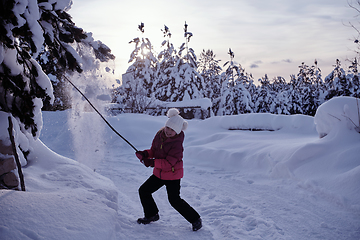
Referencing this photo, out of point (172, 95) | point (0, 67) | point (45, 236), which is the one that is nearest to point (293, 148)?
point (45, 236)

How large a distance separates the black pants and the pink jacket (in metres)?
0.11

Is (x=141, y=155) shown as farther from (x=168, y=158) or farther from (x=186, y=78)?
(x=186, y=78)

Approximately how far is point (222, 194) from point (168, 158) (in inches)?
76.0

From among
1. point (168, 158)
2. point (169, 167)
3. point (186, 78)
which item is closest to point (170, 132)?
point (168, 158)

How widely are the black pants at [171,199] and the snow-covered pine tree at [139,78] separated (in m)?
18.7

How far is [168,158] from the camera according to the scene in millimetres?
3082

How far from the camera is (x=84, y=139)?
1150cm

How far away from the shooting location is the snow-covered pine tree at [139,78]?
21.8 metres

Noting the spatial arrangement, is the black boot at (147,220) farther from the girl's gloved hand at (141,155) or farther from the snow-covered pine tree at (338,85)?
the snow-covered pine tree at (338,85)

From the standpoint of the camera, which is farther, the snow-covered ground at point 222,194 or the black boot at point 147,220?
the black boot at point 147,220

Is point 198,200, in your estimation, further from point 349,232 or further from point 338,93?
point 338,93

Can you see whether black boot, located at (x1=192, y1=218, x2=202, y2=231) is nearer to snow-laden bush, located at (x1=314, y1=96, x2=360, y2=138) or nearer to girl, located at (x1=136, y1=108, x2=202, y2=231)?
girl, located at (x1=136, y1=108, x2=202, y2=231)

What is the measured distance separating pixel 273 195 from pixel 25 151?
13.8 ft

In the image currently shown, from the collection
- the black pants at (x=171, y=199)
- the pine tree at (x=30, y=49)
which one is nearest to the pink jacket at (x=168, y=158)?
the black pants at (x=171, y=199)
